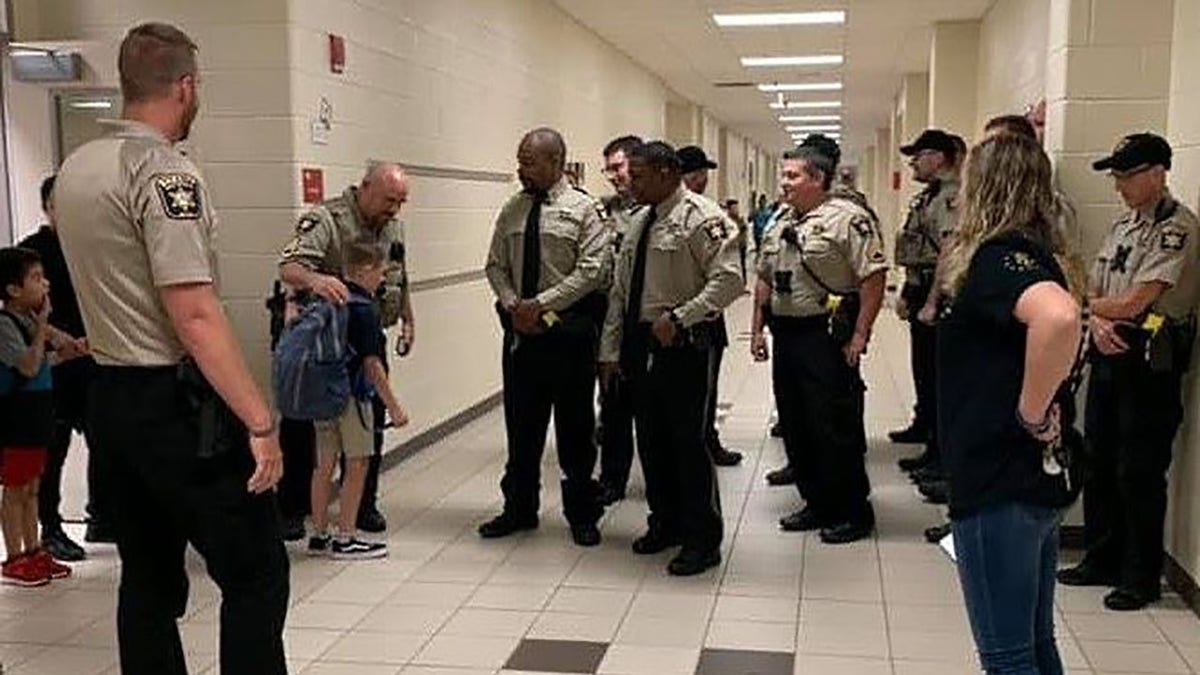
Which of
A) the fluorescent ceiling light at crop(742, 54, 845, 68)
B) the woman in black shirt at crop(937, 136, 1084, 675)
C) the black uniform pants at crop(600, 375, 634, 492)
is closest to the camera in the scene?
the woman in black shirt at crop(937, 136, 1084, 675)

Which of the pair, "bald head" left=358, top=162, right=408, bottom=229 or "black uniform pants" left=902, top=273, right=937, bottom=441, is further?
"black uniform pants" left=902, top=273, right=937, bottom=441

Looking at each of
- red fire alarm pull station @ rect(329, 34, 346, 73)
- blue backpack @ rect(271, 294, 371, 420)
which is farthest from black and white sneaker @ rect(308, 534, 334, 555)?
red fire alarm pull station @ rect(329, 34, 346, 73)

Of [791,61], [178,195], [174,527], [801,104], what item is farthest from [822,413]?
[801,104]

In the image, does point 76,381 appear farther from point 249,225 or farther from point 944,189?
point 944,189

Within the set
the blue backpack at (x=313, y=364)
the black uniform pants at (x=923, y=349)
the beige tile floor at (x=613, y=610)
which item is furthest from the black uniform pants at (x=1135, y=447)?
the blue backpack at (x=313, y=364)

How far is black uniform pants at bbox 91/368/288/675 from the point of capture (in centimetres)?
248

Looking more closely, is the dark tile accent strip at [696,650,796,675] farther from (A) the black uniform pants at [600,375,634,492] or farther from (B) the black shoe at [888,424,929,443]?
(B) the black shoe at [888,424,929,443]

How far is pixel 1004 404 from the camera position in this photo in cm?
226

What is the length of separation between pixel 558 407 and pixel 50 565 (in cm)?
196

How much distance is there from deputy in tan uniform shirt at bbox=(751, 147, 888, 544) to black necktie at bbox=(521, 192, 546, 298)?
93cm

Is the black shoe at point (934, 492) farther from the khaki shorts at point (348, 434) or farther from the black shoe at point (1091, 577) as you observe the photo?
the khaki shorts at point (348, 434)

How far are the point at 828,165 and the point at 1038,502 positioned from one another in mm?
2605

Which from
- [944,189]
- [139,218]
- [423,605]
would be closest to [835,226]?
[944,189]

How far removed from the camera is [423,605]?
4.01 meters
